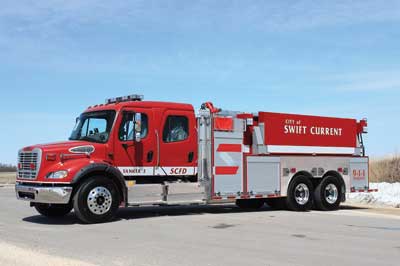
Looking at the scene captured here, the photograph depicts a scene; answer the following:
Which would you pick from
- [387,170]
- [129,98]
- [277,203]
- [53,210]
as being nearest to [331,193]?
[277,203]

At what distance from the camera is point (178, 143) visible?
13.6 meters

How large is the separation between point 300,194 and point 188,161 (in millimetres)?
4143

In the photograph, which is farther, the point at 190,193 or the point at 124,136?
the point at 190,193

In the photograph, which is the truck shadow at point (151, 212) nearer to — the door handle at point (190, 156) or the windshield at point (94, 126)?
the door handle at point (190, 156)

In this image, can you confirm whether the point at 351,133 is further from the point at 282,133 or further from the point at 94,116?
the point at 94,116

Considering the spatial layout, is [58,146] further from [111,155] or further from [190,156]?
[190,156]

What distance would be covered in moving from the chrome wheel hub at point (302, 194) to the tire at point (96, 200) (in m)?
5.97

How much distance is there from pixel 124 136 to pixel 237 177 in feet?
11.8

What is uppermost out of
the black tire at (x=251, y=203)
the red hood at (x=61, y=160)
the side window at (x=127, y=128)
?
the side window at (x=127, y=128)

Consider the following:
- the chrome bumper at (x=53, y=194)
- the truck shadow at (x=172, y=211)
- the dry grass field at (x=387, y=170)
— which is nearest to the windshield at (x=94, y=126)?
the chrome bumper at (x=53, y=194)

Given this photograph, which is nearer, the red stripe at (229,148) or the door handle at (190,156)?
the door handle at (190,156)

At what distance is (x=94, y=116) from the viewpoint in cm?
1323

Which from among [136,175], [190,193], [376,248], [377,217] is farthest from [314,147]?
[376,248]

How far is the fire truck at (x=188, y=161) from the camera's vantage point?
12.0m
